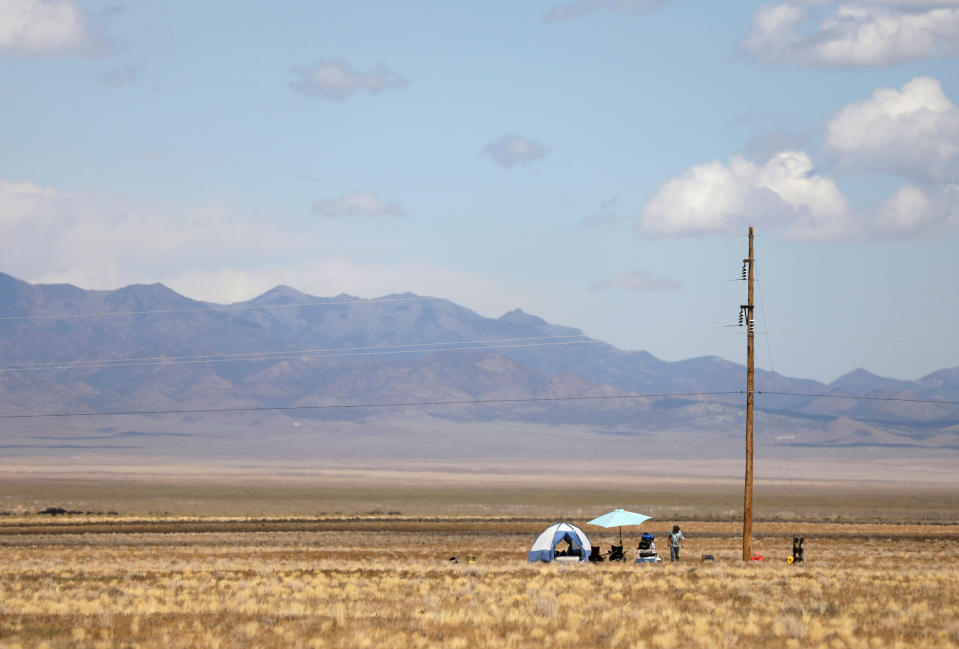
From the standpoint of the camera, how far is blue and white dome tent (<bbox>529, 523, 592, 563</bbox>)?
4206 centimetres

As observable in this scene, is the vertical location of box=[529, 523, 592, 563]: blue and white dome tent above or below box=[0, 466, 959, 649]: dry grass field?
above

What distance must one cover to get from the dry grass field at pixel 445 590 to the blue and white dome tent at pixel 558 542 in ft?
3.39

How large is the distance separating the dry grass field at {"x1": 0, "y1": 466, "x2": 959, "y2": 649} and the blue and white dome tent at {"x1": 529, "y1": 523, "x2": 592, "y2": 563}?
103 centimetres

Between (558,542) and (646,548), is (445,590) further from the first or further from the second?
(646,548)

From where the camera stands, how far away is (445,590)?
1271 inches

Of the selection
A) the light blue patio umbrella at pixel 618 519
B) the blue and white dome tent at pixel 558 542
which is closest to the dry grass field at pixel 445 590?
the blue and white dome tent at pixel 558 542

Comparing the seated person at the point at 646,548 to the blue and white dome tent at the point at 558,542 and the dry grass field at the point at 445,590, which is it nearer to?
the dry grass field at the point at 445,590

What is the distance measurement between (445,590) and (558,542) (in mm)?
10817

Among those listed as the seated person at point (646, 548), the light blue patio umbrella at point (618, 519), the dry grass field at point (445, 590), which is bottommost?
the dry grass field at point (445, 590)

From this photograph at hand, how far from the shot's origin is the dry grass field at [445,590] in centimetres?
2427

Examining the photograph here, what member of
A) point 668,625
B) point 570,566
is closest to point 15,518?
point 570,566

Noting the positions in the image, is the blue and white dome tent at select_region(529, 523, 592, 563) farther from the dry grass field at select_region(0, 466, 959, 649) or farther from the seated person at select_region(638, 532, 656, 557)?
the seated person at select_region(638, 532, 656, 557)

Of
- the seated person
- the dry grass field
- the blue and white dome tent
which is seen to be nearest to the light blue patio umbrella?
the blue and white dome tent

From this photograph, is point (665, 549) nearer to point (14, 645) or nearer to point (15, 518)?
point (14, 645)
